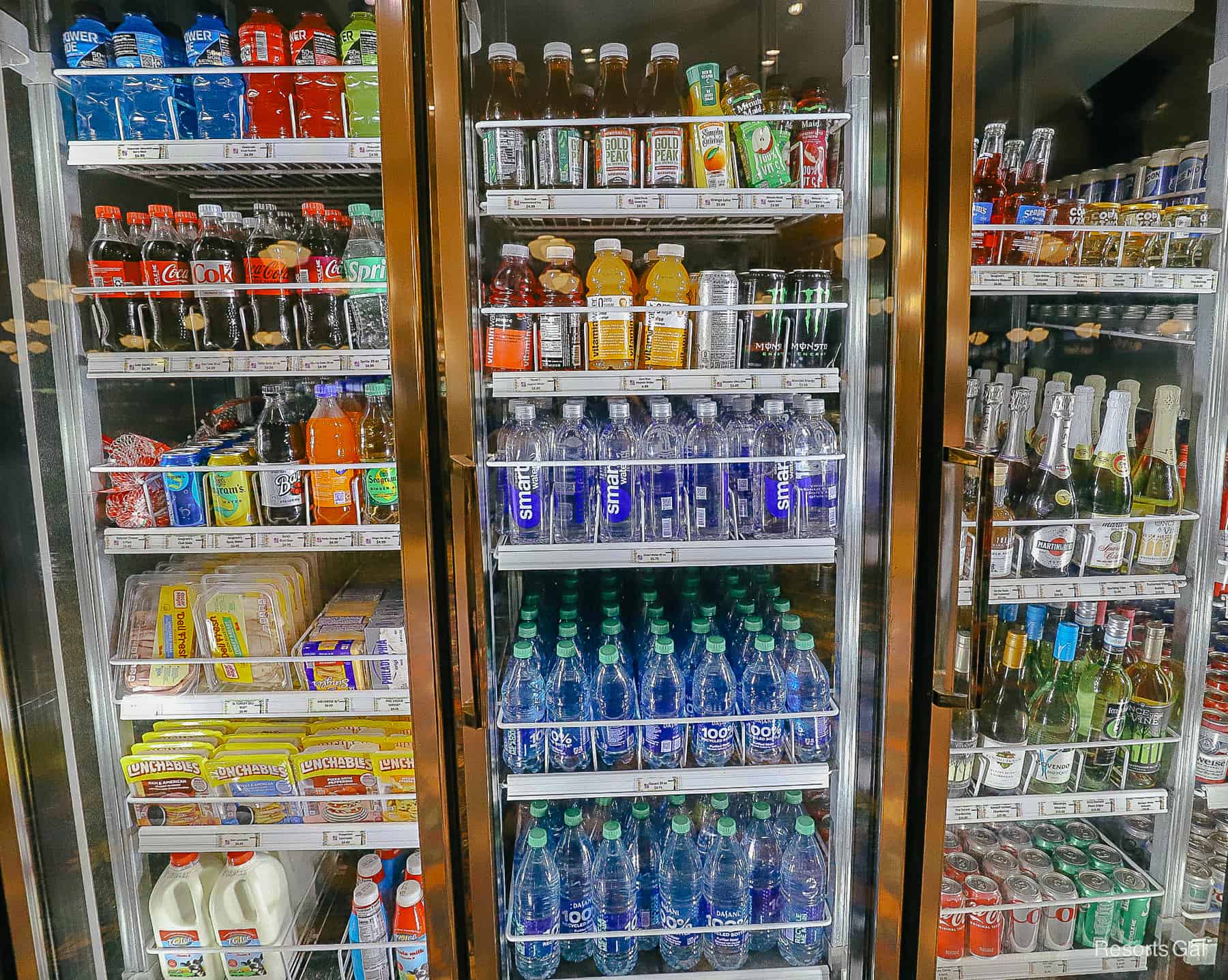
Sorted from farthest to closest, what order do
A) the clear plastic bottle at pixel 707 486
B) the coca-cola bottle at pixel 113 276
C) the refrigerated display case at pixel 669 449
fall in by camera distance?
1. the clear plastic bottle at pixel 707 486
2. the coca-cola bottle at pixel 113 276
3. the refrigerated display case at pixel 669 449

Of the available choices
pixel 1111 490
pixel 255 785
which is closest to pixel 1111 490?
pixel 1111 490

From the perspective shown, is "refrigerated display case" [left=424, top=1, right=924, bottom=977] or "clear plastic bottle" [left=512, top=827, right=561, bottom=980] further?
"clear plastic bottle" [left=512, top=827, right=561, bottom=980]

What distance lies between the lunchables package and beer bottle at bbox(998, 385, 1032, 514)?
1.87m

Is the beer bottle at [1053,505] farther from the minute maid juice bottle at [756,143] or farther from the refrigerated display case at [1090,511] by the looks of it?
the minute maid juice bottle at [756,143]

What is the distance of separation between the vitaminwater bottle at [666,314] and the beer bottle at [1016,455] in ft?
2.62

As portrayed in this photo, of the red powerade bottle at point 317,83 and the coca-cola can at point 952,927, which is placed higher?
the red powerade bottle at point 317,83

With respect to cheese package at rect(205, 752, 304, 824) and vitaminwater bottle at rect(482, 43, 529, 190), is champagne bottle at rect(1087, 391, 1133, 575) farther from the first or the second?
cheese package at rect(205, 752, 304, 824)

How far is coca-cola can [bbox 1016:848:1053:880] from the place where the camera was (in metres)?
1.76

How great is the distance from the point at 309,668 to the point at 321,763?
213 millimetres

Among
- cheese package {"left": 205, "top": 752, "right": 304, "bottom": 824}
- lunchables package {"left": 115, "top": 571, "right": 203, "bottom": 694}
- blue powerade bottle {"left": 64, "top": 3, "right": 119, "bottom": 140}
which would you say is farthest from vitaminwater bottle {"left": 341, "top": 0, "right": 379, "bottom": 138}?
cheese package {"left": 205, "top": 752, "right": 304, "bottom": 824}

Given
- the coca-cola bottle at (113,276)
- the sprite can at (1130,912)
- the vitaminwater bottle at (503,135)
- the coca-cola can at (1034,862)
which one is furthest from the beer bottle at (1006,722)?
the coca-cola bottle at (113,276)

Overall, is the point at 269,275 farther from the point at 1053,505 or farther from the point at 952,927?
the point at 952,927

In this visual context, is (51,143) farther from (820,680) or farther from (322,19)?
(820,680)

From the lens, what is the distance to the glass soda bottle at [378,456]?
158 cm
